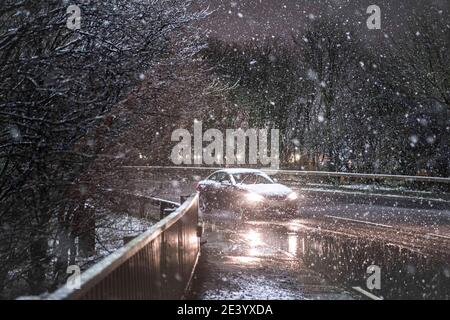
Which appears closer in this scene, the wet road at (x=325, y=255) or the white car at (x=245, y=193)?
the wet road at (x=325, y=255)

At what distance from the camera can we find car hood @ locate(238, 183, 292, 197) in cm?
1845

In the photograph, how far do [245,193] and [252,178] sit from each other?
4.06ft

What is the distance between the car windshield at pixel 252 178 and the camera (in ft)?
64.5

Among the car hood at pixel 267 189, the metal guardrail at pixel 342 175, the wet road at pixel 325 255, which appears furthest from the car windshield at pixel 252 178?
the metal guardrail at pixel 342 175

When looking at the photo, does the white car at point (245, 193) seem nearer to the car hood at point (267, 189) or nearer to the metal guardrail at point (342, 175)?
the car hood at point (267, 189)

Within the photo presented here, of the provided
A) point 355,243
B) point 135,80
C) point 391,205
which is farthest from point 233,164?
point 135,80

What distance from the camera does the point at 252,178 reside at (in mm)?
19891

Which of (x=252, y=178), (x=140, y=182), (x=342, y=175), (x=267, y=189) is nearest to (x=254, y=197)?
(x=267, y=189)

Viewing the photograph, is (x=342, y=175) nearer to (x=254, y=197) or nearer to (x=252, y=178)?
(x=252, y=178)

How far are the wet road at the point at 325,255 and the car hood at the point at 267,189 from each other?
762 mm

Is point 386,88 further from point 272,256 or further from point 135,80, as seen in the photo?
point 135,80

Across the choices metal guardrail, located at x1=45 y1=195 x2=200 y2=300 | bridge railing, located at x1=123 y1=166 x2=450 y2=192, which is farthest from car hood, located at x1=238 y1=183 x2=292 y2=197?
metal guardrail, located at x1=45 y1=195 x2=200 y2=300

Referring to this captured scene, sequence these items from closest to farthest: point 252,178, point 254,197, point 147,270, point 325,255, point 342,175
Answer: point 147,270 → point 325,255 → point 254,197 → point 252,178 → point 342,175

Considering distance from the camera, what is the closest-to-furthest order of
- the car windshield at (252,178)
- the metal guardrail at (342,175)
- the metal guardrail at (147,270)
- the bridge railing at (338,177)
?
the metal guardrail at (147,270), the car windshield at (252,178), the metal guardrail at (342,175), the bridge railing at (338,177)
